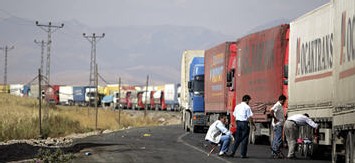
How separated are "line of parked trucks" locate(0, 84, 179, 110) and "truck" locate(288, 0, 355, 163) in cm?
5898

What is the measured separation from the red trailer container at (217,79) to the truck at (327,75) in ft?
36.1

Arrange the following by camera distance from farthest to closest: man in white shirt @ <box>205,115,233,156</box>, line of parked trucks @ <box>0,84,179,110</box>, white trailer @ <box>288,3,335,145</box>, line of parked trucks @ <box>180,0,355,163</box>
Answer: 1. line of parked trucks @ <box>0,84,179,110</box>
2. man in white shirt @ <box>205,115,233,156</box>
3. white trailer @ <box>288,3,335,145</box>
4. line of parked trucks @ <box>180,0,355,163</box>

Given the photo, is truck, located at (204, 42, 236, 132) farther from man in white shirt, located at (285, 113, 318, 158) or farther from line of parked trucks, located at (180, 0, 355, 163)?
man in white shirt, located at (285, 113, 318, 158)

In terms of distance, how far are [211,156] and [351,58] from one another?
7.91 m

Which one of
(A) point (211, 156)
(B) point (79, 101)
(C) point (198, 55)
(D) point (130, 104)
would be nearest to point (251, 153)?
(A) point (211, 156)

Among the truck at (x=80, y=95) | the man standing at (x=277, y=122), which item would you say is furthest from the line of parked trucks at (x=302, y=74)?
the truck at (x=80, y=95)

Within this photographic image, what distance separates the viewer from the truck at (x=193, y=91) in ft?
139

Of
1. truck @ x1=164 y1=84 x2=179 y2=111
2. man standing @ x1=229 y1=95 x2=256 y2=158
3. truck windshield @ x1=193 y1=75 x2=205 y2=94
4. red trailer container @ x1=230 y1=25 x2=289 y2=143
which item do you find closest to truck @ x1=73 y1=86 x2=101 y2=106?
truck @ x1=164 y1=84 x2=179 y2=111

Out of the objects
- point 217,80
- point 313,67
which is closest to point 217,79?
point 217,80

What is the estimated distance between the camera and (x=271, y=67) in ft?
89.6

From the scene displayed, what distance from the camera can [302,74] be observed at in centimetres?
2286

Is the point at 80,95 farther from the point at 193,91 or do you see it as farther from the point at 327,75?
the point at 327,75

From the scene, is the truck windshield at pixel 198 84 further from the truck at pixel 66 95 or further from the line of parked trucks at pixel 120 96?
the truck at pixel 66 95

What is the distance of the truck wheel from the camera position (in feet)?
50.7
